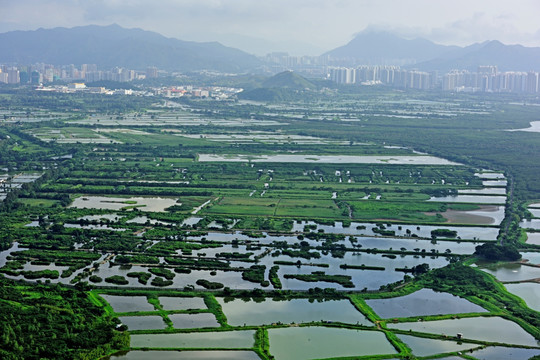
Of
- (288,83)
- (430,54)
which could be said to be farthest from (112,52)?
(430,54)

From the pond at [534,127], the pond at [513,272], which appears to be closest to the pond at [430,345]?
the pond at [513,272]

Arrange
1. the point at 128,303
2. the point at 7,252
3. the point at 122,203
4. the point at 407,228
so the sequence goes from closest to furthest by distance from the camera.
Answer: the point at 128,303
the point at 7,252
the point at 407,228
the point at 122,203

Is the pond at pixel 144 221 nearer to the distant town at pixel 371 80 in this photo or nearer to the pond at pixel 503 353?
the pond at pixel 503 353

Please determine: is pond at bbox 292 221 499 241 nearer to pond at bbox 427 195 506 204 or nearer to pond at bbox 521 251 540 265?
pond at bbox 521 251 540 265

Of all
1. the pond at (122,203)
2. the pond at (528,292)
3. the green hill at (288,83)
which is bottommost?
the pond at (528,292)

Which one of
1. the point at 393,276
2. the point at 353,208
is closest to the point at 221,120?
the point at 353,208

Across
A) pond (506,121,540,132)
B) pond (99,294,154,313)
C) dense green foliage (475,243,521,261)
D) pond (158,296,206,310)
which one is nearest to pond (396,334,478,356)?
pond (158,296,206,310)

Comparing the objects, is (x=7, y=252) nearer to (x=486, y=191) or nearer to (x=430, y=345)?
(x=430, y=345)
